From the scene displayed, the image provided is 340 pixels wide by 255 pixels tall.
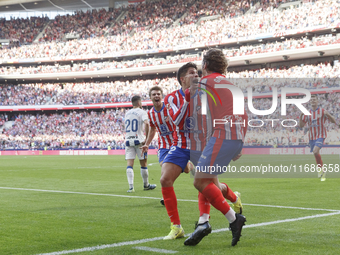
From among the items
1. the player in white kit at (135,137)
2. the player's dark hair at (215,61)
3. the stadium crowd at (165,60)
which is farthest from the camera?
the stadium crowd at (165,60)

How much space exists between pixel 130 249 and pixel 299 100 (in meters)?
3.40

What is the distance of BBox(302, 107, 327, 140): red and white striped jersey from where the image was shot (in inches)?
484

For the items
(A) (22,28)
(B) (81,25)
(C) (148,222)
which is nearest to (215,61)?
(C) (148,222)

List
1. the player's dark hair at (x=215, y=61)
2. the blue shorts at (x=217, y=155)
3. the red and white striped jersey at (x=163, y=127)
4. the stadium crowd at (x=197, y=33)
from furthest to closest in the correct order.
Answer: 1. the stadium crowd at (x=197, y=33)
2. the red and white striped jersey at (x=163, y=127)
3. the player's dark hair at (x=215, y=61)
4. the blue shorts at (x=217, y=155)

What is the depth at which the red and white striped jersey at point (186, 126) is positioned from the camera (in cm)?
514

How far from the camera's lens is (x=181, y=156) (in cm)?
537

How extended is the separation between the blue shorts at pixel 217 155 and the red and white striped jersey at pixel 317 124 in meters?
8.39

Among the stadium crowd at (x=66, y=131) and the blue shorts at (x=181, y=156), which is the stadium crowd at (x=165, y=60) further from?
the blue shorts at (x=181, y=156)

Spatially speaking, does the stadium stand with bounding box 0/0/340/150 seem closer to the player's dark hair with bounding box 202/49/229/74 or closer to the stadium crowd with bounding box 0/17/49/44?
the stadium crowd with bounding box 0/17/49/44

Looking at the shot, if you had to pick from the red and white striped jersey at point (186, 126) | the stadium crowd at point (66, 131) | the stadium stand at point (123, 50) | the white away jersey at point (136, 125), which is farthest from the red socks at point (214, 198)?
the stadium crowd at point (66, 131)

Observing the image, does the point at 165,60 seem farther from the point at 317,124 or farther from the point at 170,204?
the point at 170,204

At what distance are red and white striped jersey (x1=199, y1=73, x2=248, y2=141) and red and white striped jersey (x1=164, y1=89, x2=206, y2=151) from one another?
495mm

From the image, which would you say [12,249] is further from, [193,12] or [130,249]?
[193,12]

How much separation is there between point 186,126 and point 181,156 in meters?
0.41
